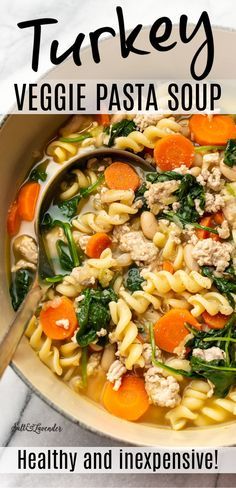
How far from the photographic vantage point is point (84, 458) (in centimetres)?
489

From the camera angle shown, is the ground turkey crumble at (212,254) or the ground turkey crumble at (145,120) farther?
the ground turkey crumble at (145,120)

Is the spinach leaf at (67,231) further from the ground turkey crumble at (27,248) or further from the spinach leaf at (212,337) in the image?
the spinach leaf at (212,337)

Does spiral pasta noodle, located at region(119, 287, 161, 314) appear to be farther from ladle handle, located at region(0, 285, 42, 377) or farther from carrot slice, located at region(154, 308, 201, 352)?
ladle handle, located at region(0, 285, 42, 377)

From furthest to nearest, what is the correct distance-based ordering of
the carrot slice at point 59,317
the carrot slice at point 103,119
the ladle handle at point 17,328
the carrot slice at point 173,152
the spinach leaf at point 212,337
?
the carrot slice at point 103,119
the carrot slice at point 173,152
the carrot slice at point 59,317
the spinach leaf at point 212,337
the ladle handle at point 17,328

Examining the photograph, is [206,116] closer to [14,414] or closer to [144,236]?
[144,236]

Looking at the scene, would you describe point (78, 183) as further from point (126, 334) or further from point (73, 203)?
point (126, 334)

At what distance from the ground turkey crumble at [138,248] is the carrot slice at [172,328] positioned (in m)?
0.37

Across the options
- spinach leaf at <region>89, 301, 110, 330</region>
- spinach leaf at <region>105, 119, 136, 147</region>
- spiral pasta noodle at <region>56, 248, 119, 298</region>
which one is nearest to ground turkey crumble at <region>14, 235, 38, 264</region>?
spiral pasta noodle at <region>56, 248, 119, 298</region>

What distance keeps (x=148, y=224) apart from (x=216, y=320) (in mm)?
734

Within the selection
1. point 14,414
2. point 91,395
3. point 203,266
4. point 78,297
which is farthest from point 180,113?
point 14,414

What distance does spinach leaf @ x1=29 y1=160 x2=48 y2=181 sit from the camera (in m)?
5.11

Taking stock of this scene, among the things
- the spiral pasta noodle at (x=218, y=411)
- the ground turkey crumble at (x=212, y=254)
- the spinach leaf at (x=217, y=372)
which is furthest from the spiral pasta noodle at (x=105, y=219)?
the spiral pasta noodle at (x=218, y=411)

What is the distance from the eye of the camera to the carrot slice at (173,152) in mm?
4879

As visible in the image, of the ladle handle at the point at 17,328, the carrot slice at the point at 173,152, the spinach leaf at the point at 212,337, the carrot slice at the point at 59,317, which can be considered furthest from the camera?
the carrot slice at the point at 173,152
